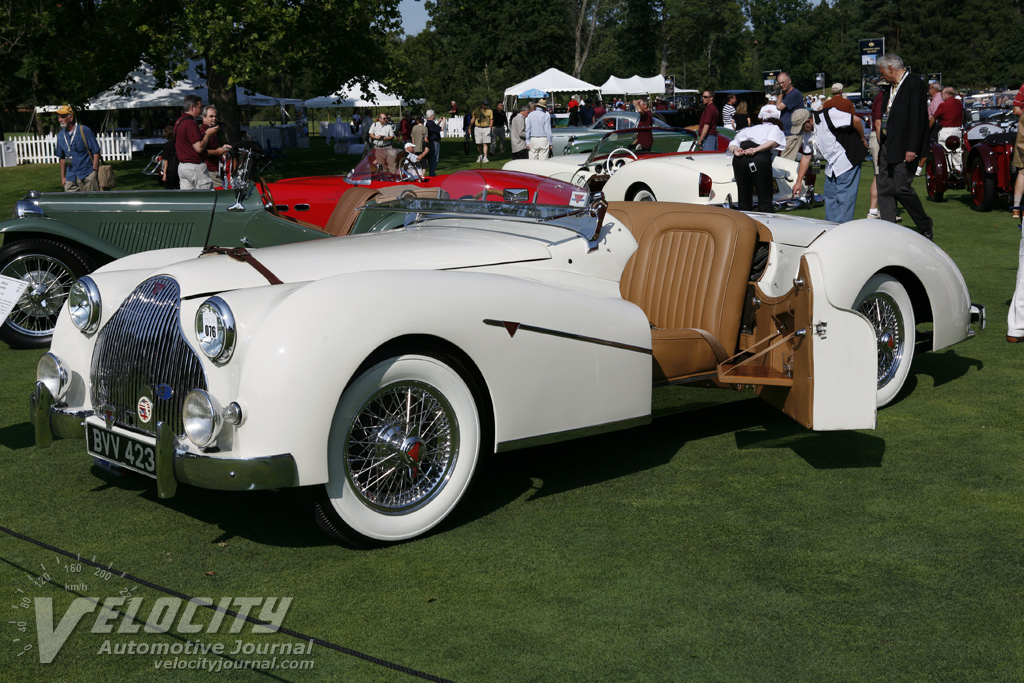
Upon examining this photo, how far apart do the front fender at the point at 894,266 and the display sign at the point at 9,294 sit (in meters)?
3.76

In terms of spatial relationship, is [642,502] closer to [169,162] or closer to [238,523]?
[238,523]

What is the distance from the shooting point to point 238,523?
414 centimetres

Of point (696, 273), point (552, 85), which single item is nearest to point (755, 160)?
point (696, 273)

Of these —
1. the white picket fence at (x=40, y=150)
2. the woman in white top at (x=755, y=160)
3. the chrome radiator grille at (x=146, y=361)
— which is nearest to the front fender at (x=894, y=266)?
the chrome radiator grille at (x=146, y=361)

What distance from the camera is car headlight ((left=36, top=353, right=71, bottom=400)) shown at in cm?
421

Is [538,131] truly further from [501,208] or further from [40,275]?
[501,208]

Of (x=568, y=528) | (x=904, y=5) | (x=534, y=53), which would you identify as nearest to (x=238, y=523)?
(x=568, y=528)

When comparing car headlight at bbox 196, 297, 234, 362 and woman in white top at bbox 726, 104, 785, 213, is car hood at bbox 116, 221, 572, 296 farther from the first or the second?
woman in white top at bbox 726, 104, 785, 213

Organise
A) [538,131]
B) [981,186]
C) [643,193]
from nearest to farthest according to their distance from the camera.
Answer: [643,193] < [981,186] < [538,131]

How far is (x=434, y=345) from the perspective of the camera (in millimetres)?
3859

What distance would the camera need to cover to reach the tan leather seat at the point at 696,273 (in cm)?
505

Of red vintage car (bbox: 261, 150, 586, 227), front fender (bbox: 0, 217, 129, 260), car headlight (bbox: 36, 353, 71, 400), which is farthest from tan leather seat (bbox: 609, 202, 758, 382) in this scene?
front fender (bbox: 0, 217, 129, 260)

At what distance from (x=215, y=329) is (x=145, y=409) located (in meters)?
0.54

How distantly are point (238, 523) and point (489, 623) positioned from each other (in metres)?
1.40
